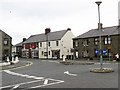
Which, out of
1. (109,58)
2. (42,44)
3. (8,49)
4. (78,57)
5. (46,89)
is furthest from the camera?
(42,44)

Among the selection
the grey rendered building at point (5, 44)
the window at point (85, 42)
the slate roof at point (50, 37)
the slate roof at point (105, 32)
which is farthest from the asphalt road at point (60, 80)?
the slate roof at point (50, 37)

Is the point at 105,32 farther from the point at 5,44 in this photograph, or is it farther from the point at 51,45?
the point at 5,44

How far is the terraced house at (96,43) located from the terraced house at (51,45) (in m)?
5.97

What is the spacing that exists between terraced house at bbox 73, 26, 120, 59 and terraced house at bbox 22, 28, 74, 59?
5.97 metres

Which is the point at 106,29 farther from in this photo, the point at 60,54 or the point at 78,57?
the point at 60,54

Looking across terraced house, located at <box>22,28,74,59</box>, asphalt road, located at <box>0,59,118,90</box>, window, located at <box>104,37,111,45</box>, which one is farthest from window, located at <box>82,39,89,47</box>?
asphalt road, located at <box>0,59,118,90</box>

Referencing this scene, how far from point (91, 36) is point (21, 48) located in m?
41.6

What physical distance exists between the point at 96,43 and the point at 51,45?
19.9 metres

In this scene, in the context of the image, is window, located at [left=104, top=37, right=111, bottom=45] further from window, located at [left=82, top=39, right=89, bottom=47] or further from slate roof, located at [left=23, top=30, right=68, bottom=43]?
slate roof, located at [left=23, top=30, right=68, bottom=43]

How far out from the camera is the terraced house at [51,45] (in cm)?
7644

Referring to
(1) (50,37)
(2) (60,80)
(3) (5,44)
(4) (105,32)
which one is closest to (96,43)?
(4) (105,32)

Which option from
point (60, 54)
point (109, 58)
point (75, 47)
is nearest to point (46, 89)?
point (109, 58)

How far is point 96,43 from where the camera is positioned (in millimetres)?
63250

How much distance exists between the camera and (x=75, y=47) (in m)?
70.1
